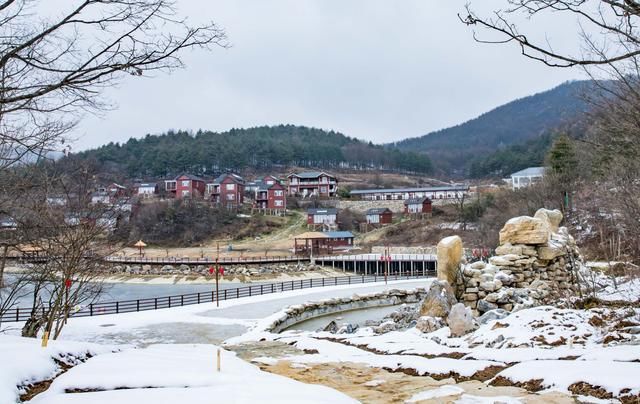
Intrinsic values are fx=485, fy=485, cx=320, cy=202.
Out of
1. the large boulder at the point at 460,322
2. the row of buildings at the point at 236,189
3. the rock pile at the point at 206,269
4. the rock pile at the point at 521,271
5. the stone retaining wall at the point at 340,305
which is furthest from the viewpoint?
the row of buildings at the point at 236,189

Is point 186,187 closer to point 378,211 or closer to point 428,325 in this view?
point 378,211

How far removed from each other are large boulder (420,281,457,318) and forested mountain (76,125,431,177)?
311 ft

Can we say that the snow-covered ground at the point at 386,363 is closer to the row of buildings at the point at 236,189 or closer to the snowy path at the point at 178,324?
the snowy path at the point at 178,324

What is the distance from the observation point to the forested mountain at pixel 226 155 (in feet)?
364

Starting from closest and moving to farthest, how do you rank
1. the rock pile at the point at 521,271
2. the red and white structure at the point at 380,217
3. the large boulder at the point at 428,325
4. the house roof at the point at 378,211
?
the large boulder at the point at 428,325
the rock pile at the point at 521,271
the red and white structure at the point at 380,217
the house roof at the point at 378,211

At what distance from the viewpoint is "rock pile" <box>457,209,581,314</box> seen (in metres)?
15.4

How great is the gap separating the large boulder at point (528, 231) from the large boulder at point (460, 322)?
5.75 metres

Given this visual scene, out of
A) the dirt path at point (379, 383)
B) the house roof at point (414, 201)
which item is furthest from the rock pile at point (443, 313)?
the house roof at point (414, 201)

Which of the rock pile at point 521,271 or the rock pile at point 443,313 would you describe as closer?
the rock pile at point 443,313

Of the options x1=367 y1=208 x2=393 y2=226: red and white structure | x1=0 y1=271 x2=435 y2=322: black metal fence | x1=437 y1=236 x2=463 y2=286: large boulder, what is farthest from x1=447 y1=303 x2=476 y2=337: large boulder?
x1=367 y1=208 x2=393 y2=226: red and white structure

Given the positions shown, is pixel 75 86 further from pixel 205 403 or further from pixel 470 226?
pixel 470 226

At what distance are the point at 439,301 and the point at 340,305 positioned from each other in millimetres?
9894

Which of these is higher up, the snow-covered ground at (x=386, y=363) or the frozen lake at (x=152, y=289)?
the snow-covered ground at (x=386, y=363)

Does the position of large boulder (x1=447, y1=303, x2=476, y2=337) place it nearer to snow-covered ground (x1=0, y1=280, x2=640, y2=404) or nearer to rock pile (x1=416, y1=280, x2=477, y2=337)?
rock pile (x1=416, y1=280, x2=477, y2=337)
